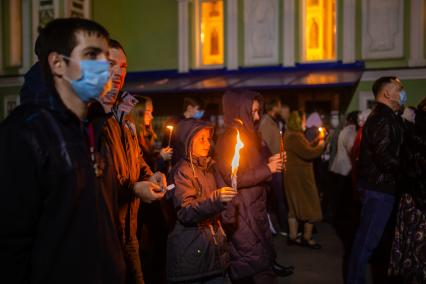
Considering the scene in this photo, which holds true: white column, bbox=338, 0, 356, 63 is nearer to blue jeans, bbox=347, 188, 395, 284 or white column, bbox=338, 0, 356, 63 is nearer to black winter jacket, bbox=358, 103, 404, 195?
black winter jacket, bbox=358, 103, 404, 195

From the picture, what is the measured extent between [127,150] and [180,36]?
39.1 ft

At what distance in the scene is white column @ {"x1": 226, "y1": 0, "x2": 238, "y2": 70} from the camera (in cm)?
1420

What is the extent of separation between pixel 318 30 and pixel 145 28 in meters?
5.43

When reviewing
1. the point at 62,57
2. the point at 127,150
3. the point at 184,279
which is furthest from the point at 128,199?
the point at 62,57

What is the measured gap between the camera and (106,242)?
234 cm

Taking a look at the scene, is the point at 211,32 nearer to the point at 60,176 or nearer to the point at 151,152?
the point at 151,152

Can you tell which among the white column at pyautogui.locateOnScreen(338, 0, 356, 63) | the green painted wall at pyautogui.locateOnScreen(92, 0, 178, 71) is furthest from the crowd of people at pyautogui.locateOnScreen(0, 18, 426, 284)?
the green painted wall at pyautogui.locateOnScreen(92, 0, 178, 71)

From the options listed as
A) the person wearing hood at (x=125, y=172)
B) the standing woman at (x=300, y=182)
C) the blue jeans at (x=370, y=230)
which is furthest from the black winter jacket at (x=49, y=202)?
the standing woman at (x=300, y=182)

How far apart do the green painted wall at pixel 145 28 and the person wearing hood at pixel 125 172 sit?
11.7 m

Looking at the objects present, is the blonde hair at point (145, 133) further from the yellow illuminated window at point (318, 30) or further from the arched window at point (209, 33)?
the yellow illuminated window at point (318, 30)

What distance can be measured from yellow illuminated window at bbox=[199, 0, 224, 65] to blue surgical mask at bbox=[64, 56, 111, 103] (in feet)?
41.5

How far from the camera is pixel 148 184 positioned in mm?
3148

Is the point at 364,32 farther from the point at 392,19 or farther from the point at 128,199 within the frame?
the point at 128,199

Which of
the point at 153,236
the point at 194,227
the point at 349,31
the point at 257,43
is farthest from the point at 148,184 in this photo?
the point at 257,43
